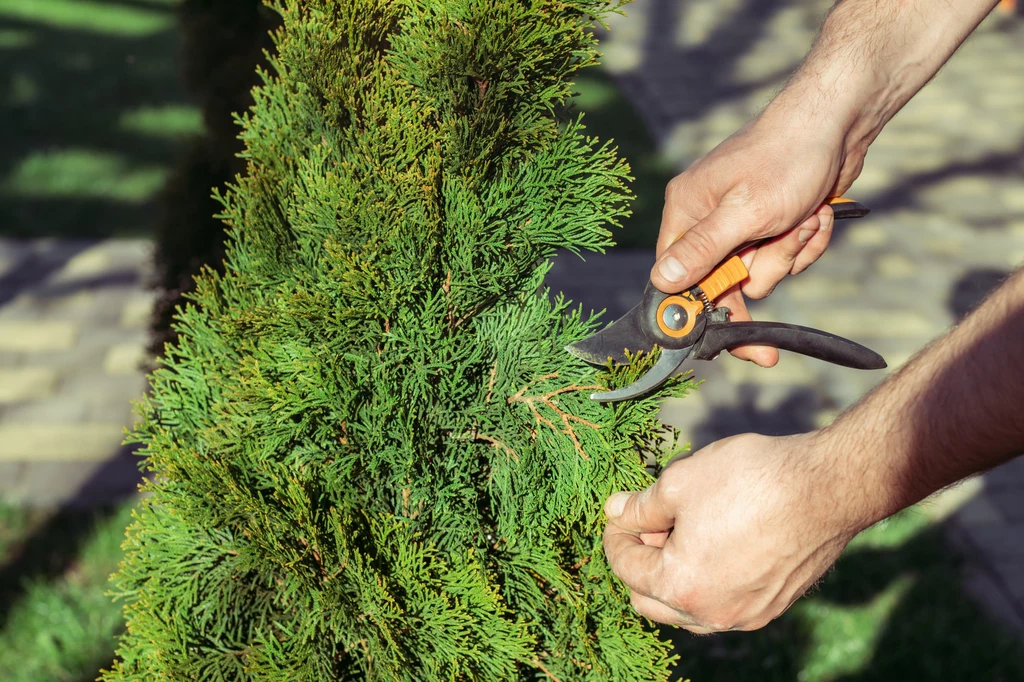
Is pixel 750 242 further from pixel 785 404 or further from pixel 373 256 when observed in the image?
pixel 785 404

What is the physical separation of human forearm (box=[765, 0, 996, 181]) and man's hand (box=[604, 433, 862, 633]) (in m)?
0.99

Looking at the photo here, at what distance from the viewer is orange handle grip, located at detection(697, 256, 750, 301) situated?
2.07 meters

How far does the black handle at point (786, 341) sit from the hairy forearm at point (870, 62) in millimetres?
618

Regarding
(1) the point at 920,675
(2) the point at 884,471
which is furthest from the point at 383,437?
(1) the point at 920,675

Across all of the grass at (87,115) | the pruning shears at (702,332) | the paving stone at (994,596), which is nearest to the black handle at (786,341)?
the pruning shears at (702,332)

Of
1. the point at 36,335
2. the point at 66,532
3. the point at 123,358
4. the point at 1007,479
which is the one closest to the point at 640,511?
the point at 66,532

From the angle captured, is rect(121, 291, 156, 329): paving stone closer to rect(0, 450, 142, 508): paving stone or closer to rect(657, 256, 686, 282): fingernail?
rect(0, 450, 142, 508): paving stone

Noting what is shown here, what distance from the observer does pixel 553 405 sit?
1.83m

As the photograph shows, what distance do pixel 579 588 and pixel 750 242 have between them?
989 millimetres

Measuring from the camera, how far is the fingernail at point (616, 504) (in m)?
1.82

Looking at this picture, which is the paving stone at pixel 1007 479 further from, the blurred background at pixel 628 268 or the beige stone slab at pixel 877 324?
the beige stone slab at pixel 877 324

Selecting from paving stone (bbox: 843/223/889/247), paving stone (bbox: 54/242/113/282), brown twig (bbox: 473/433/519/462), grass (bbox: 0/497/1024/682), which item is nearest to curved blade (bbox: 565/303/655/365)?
brown twig (bbox: 473/433/519/462)

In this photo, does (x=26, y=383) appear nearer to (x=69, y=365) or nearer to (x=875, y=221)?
(x=69, y=365)

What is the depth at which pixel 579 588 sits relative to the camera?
189cm
